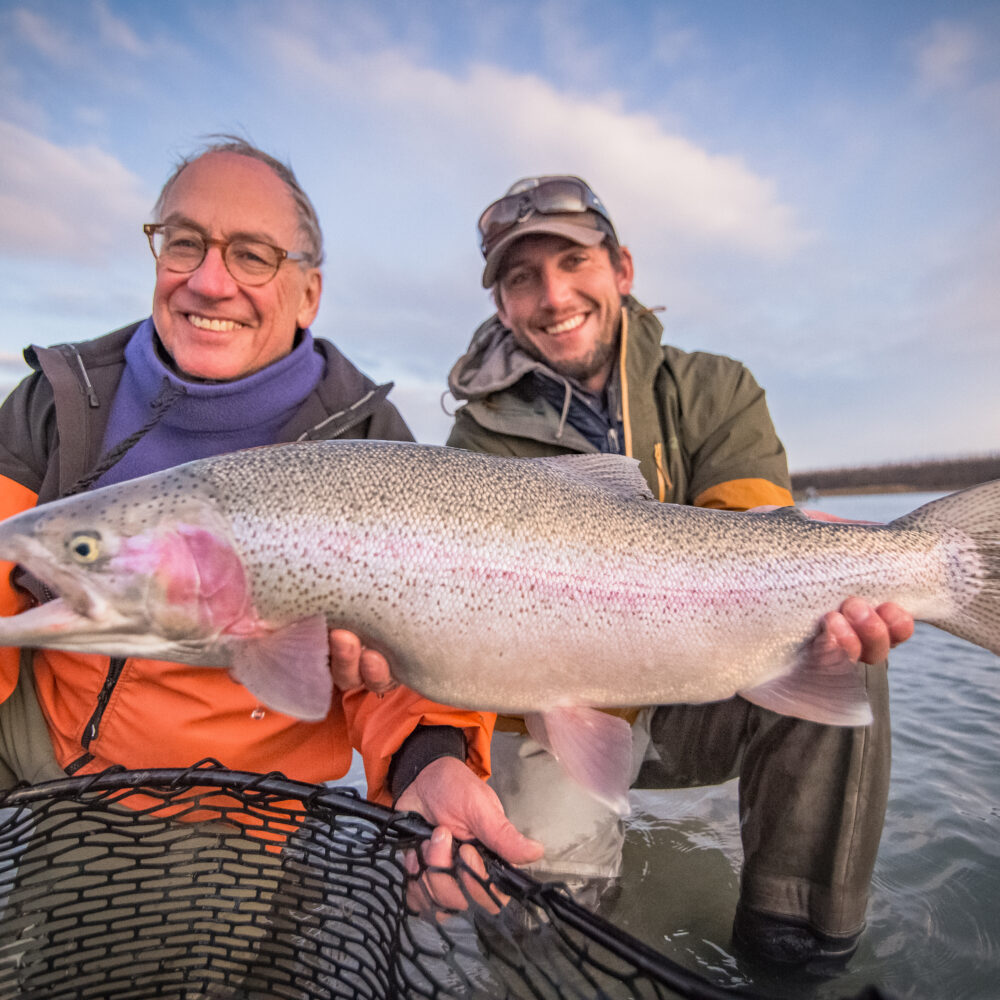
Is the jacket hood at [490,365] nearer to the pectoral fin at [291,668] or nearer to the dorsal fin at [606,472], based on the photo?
the dorsal fin at [606,472]

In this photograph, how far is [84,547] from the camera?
1.90 meters

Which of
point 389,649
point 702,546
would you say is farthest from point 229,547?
point 702,546

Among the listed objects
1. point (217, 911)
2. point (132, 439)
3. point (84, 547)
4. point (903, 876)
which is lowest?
point (903, 876)

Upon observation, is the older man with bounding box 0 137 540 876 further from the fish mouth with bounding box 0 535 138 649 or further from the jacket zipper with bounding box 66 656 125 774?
the fish mouth with bounding box 0 535 138 649

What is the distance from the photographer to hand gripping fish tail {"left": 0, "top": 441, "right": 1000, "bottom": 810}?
191 cm

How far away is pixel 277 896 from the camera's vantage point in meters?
2.16

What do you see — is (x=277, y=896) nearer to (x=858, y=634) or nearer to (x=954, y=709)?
(x=858, y=634)

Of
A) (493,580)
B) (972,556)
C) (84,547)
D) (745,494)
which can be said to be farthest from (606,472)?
(84,547)

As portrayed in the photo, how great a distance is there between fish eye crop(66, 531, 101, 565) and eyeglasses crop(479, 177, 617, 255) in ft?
9.00

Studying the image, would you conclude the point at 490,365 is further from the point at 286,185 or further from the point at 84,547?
the point at 84,547

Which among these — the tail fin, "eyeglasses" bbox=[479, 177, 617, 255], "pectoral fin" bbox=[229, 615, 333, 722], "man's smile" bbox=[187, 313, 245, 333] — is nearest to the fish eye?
"pectoral fin" bbox=[229, 615, 333, 722]

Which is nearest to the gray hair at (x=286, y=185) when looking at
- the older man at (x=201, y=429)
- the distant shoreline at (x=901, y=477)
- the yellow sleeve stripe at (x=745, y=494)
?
the older man at (x=201, y=429)

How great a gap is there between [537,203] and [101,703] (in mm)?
3091

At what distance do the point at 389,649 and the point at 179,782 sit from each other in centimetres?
65
